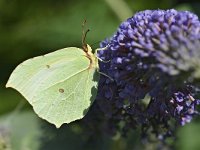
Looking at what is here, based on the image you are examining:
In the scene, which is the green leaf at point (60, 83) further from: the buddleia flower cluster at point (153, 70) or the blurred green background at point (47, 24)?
the blurred green background at point (47, 24)

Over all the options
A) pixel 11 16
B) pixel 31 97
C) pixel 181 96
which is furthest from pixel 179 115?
pixel 11 16

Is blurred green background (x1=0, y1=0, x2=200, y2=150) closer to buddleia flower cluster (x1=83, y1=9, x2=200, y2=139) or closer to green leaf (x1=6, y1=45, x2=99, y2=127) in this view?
green leaf (x1=6, y1=45, x2=99, y2=127)

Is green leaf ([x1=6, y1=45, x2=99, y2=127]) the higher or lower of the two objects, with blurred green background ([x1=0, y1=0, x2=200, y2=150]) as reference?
higher

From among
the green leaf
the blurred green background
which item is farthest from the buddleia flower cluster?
the blurred green background

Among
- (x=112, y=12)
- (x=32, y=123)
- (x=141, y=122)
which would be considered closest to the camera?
(x=141, y=122)

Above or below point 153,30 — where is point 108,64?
below

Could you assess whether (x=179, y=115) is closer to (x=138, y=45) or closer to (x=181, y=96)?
(x=181, y=96)
